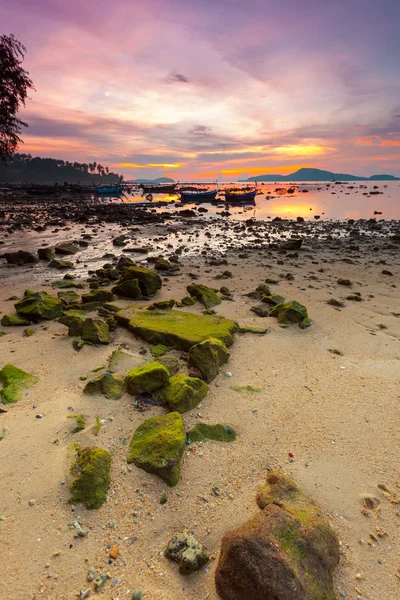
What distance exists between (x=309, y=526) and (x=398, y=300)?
8.21 meters

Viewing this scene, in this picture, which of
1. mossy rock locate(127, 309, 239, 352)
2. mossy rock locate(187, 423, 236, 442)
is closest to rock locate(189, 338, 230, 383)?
mossy rock locate(127, 309, 239, 352)

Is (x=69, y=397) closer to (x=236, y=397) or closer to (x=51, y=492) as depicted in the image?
(x=51, y=492)

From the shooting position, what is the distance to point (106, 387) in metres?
4.38

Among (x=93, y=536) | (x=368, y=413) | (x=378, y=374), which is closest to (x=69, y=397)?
(x=93, y=536)

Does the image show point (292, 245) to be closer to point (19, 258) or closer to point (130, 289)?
point (130, 289)

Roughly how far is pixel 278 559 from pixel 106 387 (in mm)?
2916

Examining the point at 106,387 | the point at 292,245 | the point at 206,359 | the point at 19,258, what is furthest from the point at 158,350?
the point at 292,245

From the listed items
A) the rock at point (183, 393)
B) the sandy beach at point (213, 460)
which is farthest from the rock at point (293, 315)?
the rock at point (183, 393)

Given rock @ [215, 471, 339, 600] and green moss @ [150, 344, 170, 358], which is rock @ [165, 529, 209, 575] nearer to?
rock @ [215, 471, 339, 600]

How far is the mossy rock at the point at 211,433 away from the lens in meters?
3.73

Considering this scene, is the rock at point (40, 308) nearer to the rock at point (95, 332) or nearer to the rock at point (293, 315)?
the rock at point (95, 332)

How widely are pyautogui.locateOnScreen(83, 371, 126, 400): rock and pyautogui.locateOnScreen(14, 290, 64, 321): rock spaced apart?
3.00 m

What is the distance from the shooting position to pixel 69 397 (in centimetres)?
429

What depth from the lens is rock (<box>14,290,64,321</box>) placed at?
669 cm
